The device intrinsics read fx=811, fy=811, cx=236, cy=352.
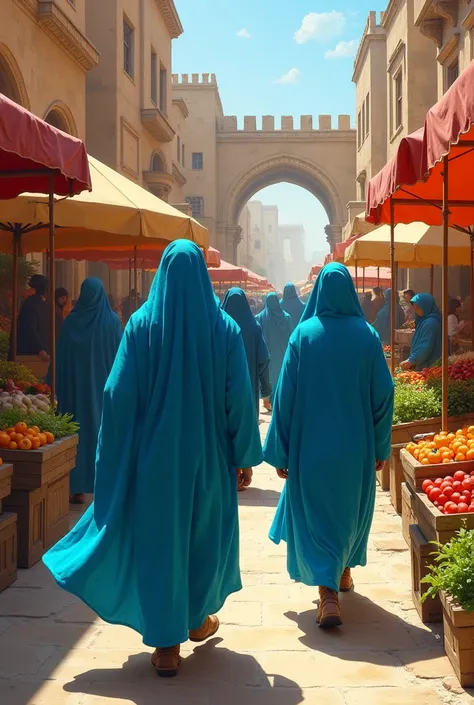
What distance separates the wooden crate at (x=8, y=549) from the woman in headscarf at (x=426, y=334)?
15.9 ft

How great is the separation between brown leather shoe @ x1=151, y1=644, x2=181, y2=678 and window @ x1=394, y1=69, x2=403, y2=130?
2166 centimetres

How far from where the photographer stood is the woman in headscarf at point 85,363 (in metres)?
6.76

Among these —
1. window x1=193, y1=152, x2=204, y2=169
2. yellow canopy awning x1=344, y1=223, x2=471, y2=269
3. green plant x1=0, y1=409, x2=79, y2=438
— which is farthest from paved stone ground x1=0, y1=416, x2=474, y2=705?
window x1=193, y1=152, x2=204, y2=169

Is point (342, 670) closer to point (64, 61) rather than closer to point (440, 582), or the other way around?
point (440, 582)

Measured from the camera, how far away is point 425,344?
8.23 m

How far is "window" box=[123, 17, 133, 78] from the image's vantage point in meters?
21.0

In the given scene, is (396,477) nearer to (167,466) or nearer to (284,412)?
(284,412)

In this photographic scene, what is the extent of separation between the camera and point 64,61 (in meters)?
14.9

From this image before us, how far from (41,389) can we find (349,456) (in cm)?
315

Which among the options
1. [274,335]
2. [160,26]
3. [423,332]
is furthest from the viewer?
[160,26]

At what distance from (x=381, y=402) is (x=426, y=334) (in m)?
4.32

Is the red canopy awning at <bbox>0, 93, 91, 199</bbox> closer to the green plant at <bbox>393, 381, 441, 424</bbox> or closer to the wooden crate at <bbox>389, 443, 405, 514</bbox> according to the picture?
the green plant at <bbox>393, 381, 441, 424</bbox>

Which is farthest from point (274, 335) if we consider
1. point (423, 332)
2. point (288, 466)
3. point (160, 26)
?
point (160, 26)

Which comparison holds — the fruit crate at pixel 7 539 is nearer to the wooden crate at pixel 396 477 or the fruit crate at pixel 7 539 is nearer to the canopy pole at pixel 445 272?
the canopy pole at pixel 445 272
